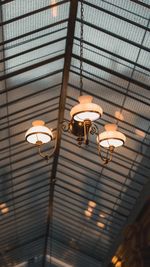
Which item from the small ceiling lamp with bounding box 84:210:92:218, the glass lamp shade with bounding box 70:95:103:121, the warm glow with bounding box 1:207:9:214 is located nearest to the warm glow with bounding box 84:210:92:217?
the small ceiling lamp with bounding box 84:210:92:218

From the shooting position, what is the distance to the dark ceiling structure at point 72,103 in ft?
24.1

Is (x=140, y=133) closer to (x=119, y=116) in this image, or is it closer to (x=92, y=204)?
(x=119, y=116)

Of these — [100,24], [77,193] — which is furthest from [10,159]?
[100,24]

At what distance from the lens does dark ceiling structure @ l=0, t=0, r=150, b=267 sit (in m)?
7.34

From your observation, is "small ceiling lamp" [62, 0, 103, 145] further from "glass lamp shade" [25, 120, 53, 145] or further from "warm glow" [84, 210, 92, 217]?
"warm glow" [84, 210, 92, 217]

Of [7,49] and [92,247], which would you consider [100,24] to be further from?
[92,247]

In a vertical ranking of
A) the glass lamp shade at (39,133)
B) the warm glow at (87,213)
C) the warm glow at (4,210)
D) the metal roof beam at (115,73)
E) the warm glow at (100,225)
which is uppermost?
the warm glow at (100,225)

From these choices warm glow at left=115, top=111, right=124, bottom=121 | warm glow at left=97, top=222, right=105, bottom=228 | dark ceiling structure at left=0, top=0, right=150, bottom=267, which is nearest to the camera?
dark ceiling structure at left=0, top=0, right=150, bottom=267

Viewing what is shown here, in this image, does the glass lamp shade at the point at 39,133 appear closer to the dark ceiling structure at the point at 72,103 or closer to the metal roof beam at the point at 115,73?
the dark ceiling structure at the point at 72,103

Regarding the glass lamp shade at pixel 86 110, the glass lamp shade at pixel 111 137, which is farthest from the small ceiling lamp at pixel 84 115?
the glass lamp shade at pixel 111 137

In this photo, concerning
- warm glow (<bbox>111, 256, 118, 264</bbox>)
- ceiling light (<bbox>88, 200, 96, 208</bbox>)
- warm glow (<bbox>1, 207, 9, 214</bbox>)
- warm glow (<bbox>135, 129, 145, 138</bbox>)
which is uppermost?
ceiling light (<bbox>88, 200, 96, 208</bbox>)

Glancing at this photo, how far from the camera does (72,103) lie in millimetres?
10016

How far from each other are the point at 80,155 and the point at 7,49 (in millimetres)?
4777

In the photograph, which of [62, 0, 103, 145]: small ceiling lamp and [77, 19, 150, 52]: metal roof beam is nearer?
[62, 0, 103, 145]: small ceiling lamp
